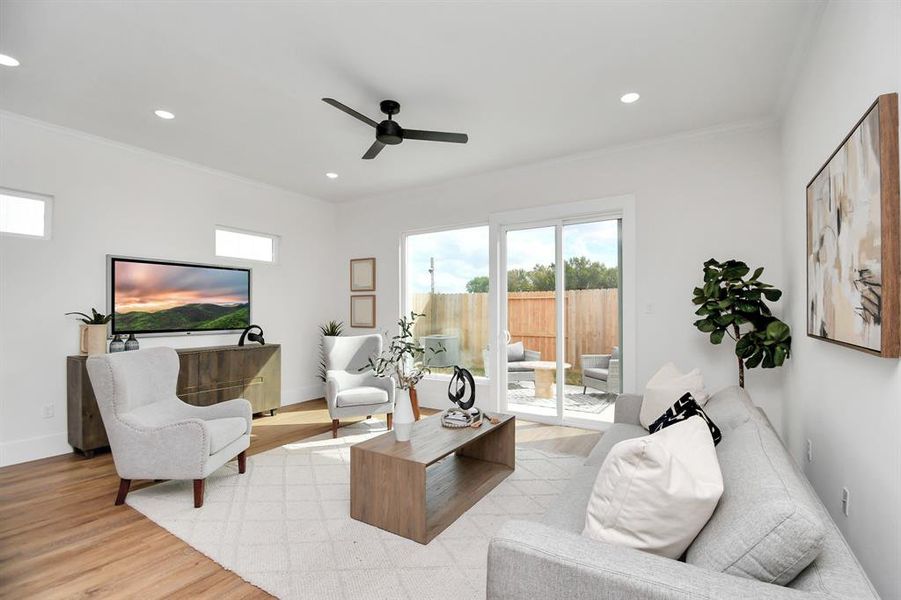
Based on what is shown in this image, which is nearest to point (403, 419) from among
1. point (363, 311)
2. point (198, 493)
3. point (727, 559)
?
point (198, 493)

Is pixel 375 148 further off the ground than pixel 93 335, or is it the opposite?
pixel 375 148

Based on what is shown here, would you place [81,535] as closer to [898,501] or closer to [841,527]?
[898,501]

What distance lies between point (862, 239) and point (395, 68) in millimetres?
2527

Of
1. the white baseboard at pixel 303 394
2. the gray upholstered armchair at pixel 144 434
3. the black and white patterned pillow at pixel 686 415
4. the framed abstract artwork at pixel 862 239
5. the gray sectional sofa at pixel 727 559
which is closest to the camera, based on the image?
the gray sectional sofa at pixel 727 559

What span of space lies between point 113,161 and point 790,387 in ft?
19.3

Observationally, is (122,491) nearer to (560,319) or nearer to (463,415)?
(463,415)

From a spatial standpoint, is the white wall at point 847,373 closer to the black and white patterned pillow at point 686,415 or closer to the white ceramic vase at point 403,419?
the black and white patterned pillow at point 686,415

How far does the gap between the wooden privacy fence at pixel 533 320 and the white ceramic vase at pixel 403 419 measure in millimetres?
2328

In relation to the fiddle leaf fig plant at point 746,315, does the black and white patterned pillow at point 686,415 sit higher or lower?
lower

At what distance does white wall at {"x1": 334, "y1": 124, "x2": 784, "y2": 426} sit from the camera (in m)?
3.56

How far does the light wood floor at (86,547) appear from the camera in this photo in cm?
190

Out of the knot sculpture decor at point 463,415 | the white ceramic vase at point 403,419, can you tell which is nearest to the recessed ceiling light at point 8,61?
the white ceramic vase at point 403,419

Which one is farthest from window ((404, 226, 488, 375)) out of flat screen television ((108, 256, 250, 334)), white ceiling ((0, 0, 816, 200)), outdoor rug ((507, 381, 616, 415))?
flat screen television ((108, 256, 250, 334))

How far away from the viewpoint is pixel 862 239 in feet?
5.28
